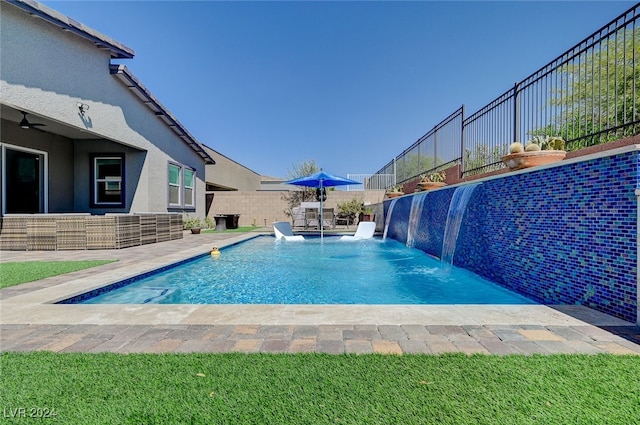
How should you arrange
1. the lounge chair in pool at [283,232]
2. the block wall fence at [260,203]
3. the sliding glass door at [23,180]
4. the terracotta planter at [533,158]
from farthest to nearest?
1. the block wall fence at [260,203]
2. the lounge chair in pool at [283,232]
3. the sliding glass door at [23,180]
4. the terracotta planter at [533,158]

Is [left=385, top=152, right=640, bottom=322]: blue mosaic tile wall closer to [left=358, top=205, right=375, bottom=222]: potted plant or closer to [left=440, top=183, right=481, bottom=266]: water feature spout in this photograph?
[left=440, top=183, right=481, bottom=266]: water feature spout

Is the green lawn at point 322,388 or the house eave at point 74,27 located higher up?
the house eave at point 74,27

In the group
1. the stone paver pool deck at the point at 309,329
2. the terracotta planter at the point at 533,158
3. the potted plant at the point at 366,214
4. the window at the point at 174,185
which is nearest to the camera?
the stone paver pool deck at the point at 309,329

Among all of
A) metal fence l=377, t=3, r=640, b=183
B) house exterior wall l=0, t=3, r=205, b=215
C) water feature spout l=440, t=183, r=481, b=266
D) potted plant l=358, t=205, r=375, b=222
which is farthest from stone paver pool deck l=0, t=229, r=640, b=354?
potted plant l=358, t=205, r=375, b=222

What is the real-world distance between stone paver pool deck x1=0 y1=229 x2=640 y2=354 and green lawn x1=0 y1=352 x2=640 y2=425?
18 cm

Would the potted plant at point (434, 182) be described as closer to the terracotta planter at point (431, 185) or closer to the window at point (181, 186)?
the terracotta planter at point (431, 185)

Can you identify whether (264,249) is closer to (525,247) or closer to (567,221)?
(525,247)

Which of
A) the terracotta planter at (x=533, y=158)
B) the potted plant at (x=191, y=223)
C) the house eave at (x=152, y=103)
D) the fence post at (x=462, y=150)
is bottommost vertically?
the potted plant at (x=191, y=223)

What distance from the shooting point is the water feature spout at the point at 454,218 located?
6488mm

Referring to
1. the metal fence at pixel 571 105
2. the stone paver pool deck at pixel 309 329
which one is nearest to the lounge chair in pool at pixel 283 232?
the metal fence at pixel 571 105

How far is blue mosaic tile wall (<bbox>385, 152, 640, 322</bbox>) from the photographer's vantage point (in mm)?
2960

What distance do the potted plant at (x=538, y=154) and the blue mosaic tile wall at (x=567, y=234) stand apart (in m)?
0.19

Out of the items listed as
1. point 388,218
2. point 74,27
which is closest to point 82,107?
point 74,27

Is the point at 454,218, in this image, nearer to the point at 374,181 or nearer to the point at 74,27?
the point at 74,27
